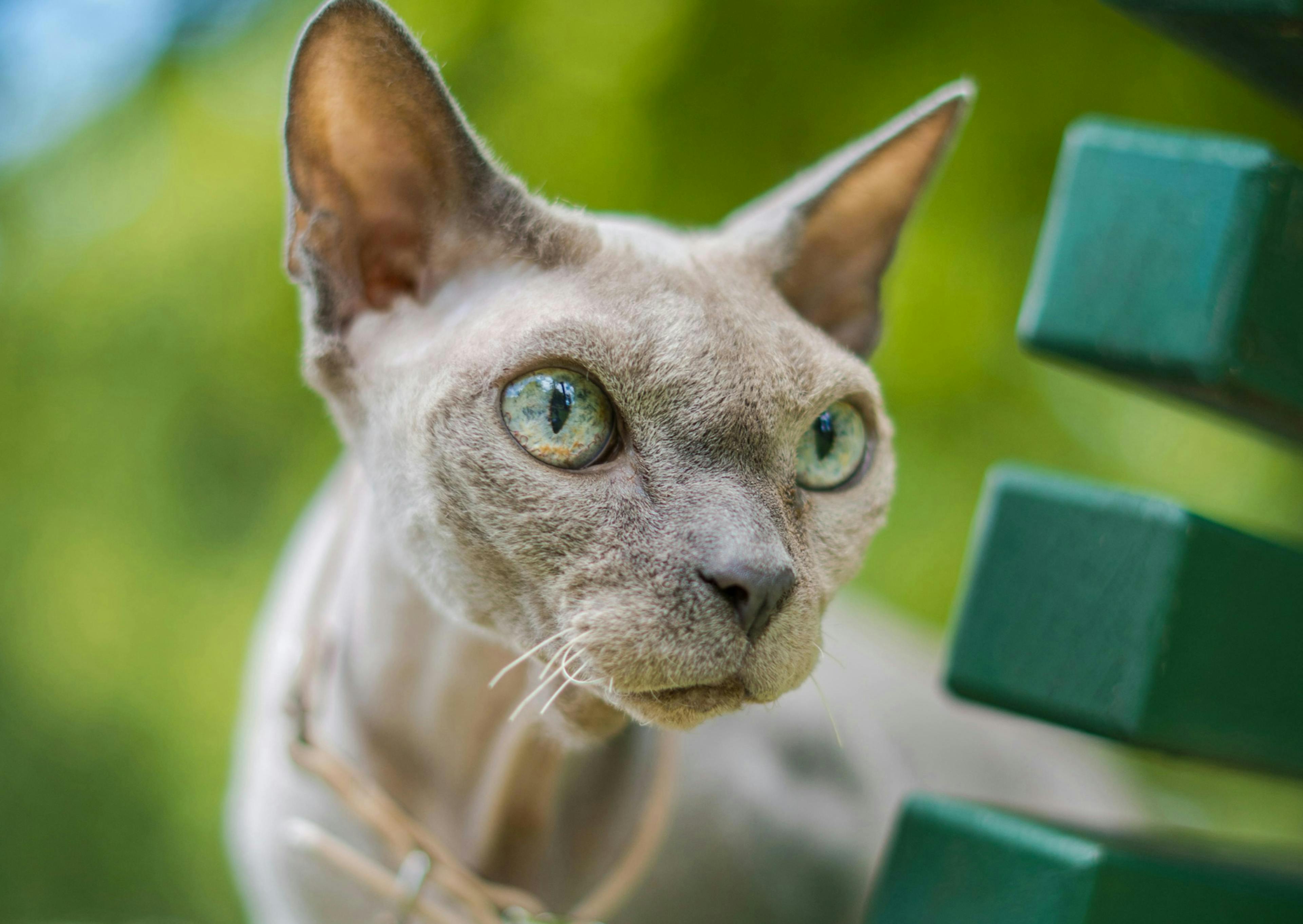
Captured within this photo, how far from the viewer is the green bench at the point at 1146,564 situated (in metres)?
0.84

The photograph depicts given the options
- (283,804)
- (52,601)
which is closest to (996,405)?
(283,804)

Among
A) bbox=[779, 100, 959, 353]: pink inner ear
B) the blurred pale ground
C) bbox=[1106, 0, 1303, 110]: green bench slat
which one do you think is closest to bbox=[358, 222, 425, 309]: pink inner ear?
bbox=[779, 100, 959, 353]: pink inner ear

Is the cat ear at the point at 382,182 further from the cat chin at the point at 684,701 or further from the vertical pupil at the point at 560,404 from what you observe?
the cat chin at the point at 684,701

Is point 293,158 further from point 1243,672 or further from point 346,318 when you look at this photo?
point 1243,672

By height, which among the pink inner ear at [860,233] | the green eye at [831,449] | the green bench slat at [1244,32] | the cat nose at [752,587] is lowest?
the cat nose at [752,587]

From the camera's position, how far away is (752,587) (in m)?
0.69

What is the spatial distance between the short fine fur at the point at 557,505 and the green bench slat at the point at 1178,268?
0.43 ft

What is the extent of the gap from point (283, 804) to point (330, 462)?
128cm

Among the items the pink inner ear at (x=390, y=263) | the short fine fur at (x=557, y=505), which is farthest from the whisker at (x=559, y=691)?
the pink inner ear at (x=390, y=263)

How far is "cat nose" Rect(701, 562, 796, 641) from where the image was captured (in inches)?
27.2

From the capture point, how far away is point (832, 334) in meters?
1.01

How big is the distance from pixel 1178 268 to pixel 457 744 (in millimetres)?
727

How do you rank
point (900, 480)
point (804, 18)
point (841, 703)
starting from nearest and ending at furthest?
point (841, 703) → point (804, 18) → point (900, 480)

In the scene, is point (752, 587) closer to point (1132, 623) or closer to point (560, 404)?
point (560, 404)
